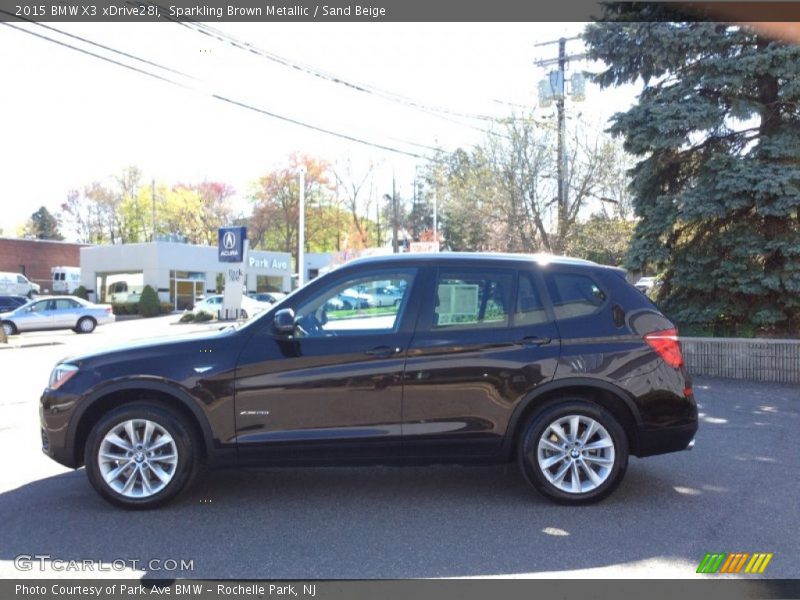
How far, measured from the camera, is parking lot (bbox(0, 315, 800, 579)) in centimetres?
403

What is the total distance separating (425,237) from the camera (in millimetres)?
60875

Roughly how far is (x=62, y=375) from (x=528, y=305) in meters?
3.50

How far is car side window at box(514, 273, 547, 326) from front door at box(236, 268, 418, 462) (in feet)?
2.85

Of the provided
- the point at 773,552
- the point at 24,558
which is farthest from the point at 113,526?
the point at 773,552

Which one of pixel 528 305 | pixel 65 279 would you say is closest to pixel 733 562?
pixel 528 305

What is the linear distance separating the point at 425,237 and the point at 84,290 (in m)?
28.8

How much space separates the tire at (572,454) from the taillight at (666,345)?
633 millimetres

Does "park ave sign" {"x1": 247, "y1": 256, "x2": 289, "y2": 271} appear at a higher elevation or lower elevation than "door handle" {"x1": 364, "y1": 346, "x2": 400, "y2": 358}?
higher

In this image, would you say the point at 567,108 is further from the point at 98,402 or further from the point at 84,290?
the point at 84,290

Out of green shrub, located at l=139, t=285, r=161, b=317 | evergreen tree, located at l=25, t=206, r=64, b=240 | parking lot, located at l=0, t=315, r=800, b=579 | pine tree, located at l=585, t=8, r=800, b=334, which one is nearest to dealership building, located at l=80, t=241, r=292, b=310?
green shrub, located at l=139, t=285, r=161, b=317

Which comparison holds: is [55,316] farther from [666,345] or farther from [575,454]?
[666,345]

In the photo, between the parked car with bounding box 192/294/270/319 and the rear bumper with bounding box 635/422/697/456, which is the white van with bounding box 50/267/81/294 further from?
the rear bumper with bounding box 635/422/697/456

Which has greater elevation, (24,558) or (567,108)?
(567,108)

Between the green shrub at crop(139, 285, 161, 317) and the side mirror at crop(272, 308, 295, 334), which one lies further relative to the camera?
the green shrub at crop(139, 285, 161, 317)
